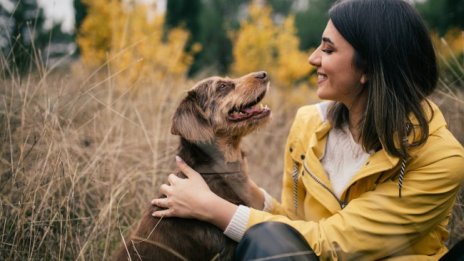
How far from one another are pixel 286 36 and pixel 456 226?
7.05 meters

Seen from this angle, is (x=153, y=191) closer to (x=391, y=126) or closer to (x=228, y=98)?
(x=228, y=98)

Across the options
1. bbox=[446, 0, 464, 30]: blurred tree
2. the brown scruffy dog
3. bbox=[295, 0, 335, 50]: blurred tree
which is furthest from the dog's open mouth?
bbox=[295, 0, 335, 50]: blurred tree

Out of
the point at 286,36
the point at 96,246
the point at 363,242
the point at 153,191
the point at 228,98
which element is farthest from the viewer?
the point at 286,36

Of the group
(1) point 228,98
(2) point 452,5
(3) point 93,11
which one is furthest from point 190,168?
(3) point 93,11

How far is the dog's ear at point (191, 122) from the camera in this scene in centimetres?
278

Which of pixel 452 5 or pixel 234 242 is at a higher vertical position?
pixel 452 5

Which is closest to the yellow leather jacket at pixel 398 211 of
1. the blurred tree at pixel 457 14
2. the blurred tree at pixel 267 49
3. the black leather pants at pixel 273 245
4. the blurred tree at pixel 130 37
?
the black leather pants at pixel 273 245

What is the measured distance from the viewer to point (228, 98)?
316 cm

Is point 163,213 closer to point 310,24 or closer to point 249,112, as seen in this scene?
point 249,112

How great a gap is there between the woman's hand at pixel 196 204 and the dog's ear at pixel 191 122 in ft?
1.18

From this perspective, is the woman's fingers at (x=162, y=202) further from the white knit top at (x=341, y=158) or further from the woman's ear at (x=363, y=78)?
the woman's ear at (x=363, y=78)

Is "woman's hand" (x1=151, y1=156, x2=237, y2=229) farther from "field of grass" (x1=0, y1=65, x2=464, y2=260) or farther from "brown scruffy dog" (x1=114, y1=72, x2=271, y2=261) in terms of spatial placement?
"field of grass" (x1=0, y1=65, x2=464, y2=260)

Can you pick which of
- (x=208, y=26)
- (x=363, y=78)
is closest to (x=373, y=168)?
(x=363, y=78)

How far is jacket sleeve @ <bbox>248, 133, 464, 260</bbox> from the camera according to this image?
2.26 m
